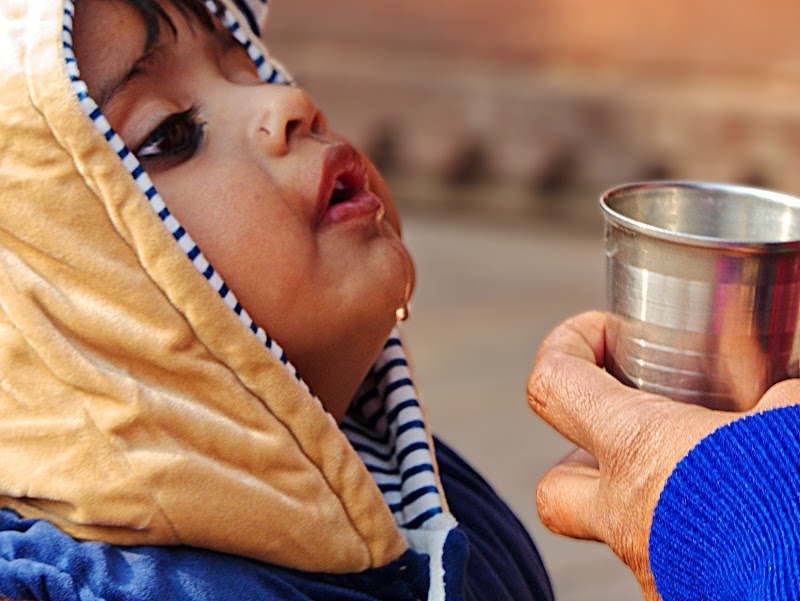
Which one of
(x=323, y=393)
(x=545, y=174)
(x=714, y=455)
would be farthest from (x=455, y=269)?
(x=714, y=455)

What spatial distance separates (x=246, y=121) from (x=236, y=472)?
35 cm

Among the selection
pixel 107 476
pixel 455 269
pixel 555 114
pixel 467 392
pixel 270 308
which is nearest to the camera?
pixel 107 476

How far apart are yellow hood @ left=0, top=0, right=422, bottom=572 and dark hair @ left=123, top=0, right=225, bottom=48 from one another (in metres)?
0.11

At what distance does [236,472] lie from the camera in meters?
0.91

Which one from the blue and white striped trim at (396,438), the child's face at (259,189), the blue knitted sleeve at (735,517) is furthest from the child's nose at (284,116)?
the blue knitted sleeve at (735,517)

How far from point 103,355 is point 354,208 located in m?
0.29

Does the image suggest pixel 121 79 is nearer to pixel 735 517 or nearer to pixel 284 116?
pixel 284 116

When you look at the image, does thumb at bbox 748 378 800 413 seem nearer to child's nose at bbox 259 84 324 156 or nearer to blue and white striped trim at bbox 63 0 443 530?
blue and white striped trim at bbox 63 0 443 530

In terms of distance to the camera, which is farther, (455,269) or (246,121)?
(455,269)

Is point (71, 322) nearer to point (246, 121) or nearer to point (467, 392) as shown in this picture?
point (246, 121)

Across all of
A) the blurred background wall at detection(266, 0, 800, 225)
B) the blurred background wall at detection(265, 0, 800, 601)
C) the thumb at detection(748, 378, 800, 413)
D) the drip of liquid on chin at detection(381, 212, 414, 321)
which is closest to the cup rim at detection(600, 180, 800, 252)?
the thumb at detection(748, 378, 800, 413)

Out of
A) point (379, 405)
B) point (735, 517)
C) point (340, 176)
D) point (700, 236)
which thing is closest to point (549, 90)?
point (379, 405)

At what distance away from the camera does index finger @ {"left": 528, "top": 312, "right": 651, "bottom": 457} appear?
0.84 m

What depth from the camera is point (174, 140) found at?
3.22 feet
